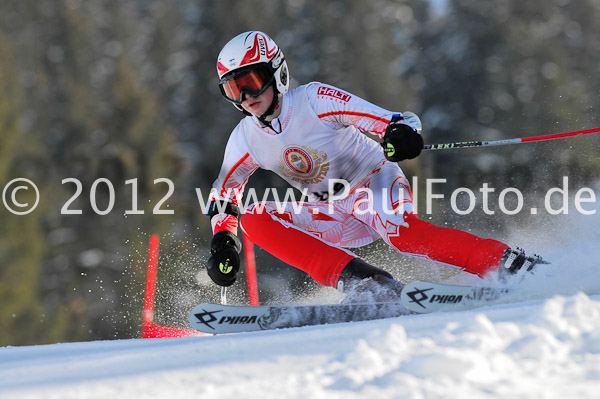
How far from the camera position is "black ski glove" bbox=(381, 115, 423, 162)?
11.6 ft

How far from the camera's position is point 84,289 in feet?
69.7

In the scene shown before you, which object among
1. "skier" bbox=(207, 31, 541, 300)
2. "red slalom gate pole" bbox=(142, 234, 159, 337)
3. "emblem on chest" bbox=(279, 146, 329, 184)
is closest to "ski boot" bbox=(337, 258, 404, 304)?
"skier" bbox=(207, 31, 541, 300)

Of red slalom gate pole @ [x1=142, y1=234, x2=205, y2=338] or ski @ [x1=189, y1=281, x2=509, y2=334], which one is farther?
red slalom gate pole @ [x1=142, y1=234, x2=205, y2=338]

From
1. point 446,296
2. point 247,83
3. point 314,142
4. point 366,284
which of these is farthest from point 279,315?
point 247,83

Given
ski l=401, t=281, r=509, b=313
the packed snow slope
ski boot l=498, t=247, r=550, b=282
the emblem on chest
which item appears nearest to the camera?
the packed snow slope

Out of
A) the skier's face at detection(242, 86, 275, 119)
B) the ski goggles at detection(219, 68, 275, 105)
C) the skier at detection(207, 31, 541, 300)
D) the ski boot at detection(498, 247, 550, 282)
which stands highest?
the ski goggles at detection(219, 68, 275, 105)

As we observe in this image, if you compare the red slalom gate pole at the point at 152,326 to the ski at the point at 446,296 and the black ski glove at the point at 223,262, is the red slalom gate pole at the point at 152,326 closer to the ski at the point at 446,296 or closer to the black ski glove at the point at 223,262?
the black ski glove at the point at 223,262

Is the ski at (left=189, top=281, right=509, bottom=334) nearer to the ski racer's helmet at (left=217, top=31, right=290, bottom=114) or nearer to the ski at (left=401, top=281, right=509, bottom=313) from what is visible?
the ski at (left=401, top=281, right=509, bottom=313)

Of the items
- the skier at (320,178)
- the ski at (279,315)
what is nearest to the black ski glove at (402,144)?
the skier at (320,178)

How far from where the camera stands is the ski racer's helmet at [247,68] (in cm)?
396

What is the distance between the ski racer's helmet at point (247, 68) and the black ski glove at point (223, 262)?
87 cm
